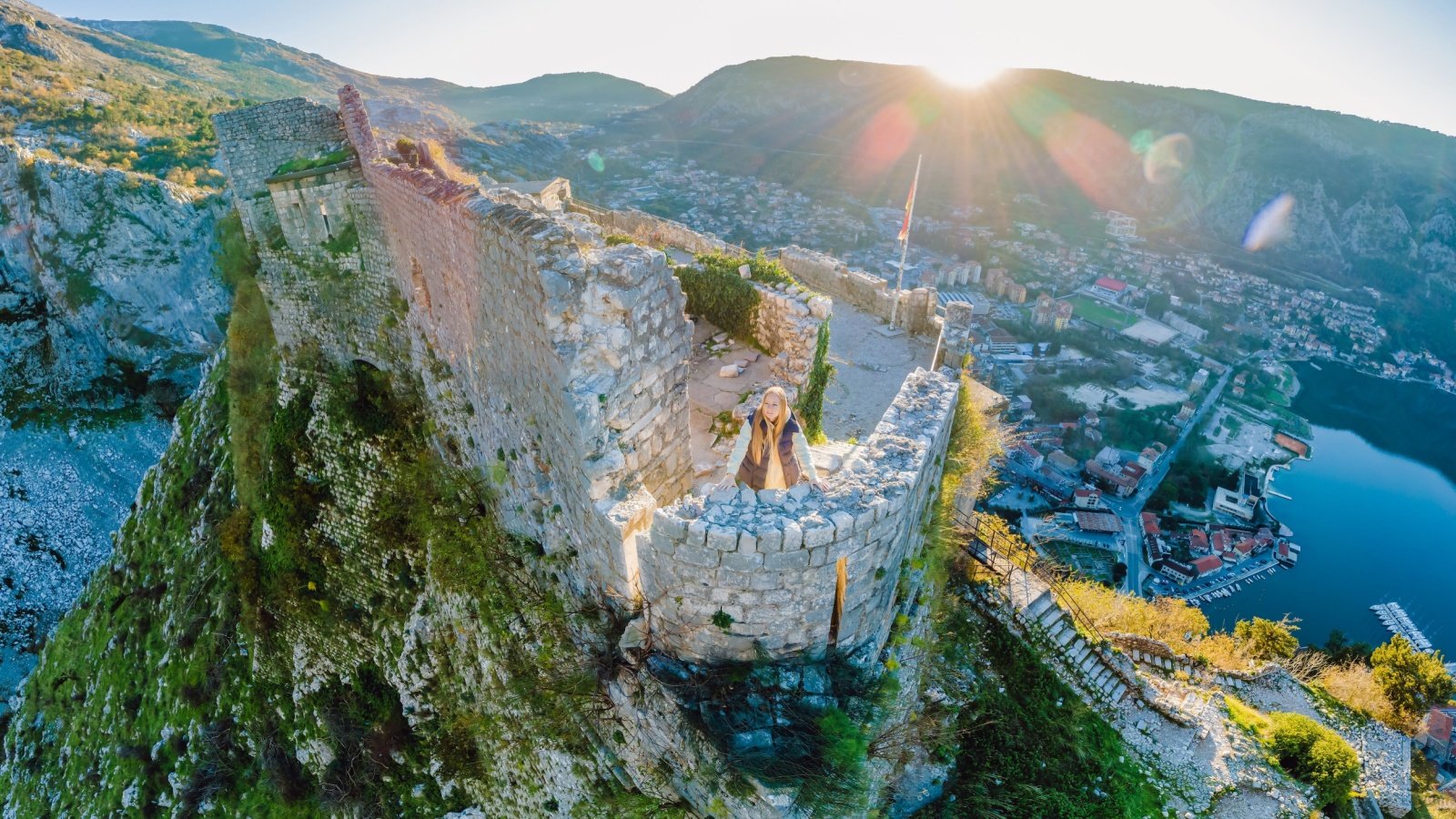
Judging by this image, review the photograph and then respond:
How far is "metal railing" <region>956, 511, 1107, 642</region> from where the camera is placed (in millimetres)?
11117

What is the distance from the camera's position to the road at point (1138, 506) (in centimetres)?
3138

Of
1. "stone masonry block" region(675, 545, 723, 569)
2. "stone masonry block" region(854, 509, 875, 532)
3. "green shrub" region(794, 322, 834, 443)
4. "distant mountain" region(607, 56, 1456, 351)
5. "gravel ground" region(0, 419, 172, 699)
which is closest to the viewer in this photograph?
"stone masonry block" region(675, 545, 723, 569)

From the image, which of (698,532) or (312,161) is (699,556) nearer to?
(698,532)

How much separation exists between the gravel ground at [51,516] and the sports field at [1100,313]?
64.7 metres

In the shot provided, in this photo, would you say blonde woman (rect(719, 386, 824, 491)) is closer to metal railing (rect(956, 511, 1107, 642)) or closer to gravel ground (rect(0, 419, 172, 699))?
metal railing (rect(956, 511, 1107, 642))

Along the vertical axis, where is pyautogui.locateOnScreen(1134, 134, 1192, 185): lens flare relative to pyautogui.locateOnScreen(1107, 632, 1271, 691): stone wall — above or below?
above

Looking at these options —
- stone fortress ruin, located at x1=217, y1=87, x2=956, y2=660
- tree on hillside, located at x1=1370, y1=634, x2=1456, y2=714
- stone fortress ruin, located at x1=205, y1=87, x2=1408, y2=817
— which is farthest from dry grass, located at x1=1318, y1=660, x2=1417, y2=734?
stone fortress ruin, located at x1=217, y1=87, x2=956, y2=660

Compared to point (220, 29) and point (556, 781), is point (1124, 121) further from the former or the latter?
point (220, 29)

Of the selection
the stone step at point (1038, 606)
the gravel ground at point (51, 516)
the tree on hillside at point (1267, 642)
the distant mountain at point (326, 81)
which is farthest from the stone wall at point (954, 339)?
the distant mountain at point (326, 81)

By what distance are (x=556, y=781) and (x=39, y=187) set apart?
2793 cm

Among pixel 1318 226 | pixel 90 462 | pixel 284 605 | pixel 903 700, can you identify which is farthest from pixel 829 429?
pixel 1318 226

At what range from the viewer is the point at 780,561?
12.1ft

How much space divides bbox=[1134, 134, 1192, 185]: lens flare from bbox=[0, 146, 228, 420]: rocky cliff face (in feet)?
321

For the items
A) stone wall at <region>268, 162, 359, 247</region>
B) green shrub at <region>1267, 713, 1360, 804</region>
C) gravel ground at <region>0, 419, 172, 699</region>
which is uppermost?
stone wall at <region>268, 162, 359, 247</region>
